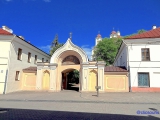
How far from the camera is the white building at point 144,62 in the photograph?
16.6m

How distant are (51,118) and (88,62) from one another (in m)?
12.7

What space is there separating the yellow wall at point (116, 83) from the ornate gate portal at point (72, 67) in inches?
36.1

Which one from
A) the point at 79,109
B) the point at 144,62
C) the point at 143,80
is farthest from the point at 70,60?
the point at 79,109

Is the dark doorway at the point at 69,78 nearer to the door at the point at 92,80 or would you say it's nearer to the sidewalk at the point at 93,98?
the door at the point at 92,80

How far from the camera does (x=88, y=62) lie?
60.0 feet

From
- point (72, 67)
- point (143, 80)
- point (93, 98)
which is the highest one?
point (72, 67)

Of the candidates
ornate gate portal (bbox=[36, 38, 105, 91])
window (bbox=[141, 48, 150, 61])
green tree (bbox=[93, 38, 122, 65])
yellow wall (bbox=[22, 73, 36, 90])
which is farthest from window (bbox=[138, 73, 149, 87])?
green tree (bbox=[93, 38, 122, 65])

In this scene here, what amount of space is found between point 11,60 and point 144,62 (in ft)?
56.1

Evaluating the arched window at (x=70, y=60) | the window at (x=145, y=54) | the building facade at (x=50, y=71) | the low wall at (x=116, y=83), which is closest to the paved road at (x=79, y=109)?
the low wall at (x=116, y=83)

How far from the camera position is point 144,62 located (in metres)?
17.0

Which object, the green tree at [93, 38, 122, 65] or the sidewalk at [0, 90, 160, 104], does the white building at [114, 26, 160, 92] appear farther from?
the green tree at [93, 38, 122, 65]

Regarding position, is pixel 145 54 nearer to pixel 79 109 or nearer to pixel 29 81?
pixel 79 109

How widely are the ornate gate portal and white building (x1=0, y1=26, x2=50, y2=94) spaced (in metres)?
2.67

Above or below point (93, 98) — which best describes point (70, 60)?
above
